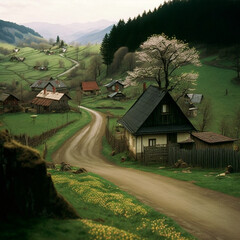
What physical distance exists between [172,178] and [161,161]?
8089 mm

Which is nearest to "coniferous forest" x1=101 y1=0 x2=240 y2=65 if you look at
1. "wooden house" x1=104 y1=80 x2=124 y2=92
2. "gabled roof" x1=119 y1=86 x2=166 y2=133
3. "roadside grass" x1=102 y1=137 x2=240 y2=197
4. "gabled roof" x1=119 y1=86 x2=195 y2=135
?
"wooden house" x1=104 y1=80 x2=124 y2=92

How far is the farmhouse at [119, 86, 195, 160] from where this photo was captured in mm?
36000

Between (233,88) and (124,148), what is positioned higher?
(233,88)

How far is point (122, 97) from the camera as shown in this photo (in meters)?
100

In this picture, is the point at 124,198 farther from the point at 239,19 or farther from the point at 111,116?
the point at 239,19

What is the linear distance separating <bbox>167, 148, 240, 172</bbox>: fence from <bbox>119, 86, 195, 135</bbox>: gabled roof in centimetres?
547

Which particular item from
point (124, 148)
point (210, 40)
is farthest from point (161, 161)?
point (210, 40)

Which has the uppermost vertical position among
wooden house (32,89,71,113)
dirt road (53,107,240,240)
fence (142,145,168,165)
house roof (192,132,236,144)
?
wooden house (32,89,71,113)

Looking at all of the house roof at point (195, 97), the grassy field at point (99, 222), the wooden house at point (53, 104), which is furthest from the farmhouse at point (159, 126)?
the wooden house at point (53, 104)

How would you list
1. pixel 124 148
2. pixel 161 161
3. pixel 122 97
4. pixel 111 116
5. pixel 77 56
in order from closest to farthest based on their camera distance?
pixel 161 161, pixel 124 148, pixel 111 116, pixel 122 97, pixel 77 56

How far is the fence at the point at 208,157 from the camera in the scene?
27188mm

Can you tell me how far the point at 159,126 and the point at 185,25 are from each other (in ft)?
333

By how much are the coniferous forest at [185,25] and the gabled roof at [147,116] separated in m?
83.0

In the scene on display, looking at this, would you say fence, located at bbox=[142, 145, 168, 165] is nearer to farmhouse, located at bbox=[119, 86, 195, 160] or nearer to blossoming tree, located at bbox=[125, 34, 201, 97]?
farmhouse, located at bbox=[119, 86, 195, 160]
